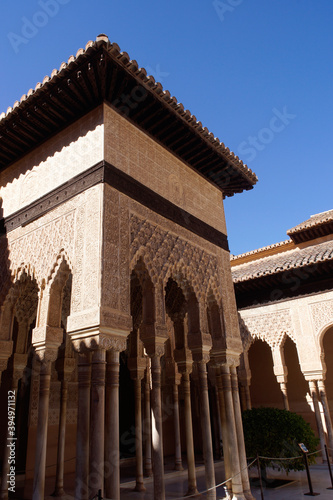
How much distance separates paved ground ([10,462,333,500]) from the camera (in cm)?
645

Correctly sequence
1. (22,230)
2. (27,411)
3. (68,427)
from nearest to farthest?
1. (22,230)
2. (27,411)
3. (68,427)

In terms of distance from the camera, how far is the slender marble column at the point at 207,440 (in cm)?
551

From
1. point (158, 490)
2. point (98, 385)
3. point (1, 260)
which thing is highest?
point (1, 260)

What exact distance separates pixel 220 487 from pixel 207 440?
215cm

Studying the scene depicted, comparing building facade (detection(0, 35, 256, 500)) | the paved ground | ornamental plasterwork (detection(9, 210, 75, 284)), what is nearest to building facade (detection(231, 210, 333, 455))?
the paved ground

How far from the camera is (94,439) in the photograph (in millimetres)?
4188

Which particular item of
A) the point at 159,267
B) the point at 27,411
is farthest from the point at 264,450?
the point at 27,411

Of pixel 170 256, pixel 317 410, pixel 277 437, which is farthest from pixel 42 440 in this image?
pixel 317 410

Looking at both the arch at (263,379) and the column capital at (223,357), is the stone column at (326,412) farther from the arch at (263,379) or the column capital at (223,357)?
the column capital at (223,357)

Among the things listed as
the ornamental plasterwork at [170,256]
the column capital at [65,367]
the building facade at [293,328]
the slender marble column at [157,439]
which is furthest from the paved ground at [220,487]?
the ornamental plasterwork at [170,256]

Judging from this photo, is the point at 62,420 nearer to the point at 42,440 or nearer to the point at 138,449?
the point at 138,449

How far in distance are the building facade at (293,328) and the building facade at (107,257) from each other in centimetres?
356

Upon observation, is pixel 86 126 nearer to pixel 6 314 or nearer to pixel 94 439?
pixel 6 314

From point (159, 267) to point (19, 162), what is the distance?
11.0 ft
